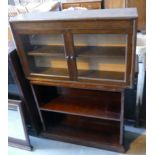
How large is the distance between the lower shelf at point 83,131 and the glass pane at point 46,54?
505 mm

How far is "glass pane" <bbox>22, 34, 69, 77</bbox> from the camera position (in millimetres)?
1458

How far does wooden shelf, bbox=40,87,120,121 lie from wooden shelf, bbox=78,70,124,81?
13.8 inches

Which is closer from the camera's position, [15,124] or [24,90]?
[24,90]

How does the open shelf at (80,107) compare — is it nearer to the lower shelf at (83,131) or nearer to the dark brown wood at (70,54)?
the lower shelf at (83,131)

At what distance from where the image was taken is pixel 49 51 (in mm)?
1478

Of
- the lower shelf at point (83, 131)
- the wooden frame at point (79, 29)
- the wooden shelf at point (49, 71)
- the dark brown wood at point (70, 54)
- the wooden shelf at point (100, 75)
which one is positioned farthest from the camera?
the lower shelf at point (83, 131)

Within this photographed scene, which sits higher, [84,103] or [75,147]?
[84,103]

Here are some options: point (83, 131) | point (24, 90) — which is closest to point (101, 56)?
point (24, 90)

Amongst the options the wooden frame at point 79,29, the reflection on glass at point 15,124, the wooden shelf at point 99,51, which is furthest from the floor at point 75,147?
the wooden shelf at point 99,51

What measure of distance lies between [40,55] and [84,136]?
0.86 m

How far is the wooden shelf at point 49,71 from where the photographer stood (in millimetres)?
1527

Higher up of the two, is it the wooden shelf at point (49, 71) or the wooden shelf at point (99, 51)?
the wooden shelf at point (99, 51)

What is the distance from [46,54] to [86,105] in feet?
1.93

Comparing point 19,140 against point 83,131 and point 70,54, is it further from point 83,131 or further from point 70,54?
point 70,54
